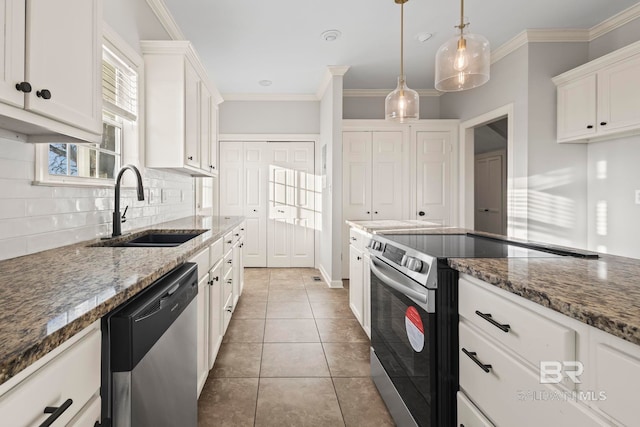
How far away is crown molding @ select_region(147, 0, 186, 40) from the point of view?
2720 mm

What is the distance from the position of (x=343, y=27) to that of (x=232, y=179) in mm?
2959

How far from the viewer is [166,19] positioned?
9.71 ft

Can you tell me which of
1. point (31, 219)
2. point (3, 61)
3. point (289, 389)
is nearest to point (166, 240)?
point (31, 219)

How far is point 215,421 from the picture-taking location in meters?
1.72

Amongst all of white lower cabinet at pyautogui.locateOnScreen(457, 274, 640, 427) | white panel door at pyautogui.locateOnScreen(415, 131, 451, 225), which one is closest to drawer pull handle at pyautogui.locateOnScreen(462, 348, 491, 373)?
white lower cabinet at pyautogui.locateOnScreen(457, 274, 640, 427)

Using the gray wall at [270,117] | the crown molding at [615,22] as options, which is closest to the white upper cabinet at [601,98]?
the crown molding at [615,22]

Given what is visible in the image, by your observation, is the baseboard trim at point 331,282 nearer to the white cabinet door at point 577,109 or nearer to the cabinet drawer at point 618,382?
the white cabinet door at point 577,109

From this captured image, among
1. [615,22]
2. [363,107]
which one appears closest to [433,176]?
[363,107]

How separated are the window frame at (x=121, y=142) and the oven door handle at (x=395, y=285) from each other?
1503mm

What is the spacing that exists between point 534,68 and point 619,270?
122 inches

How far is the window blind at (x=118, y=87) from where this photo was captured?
2.03m

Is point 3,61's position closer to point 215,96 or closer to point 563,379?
point 563,379

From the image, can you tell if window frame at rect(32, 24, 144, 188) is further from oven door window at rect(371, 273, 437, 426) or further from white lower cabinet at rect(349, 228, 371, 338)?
white lower cabinet at rect(349, 228, 371, 338)

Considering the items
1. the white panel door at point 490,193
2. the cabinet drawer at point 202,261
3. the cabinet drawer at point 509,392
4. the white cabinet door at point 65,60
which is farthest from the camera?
the white panel door at point 490,193
